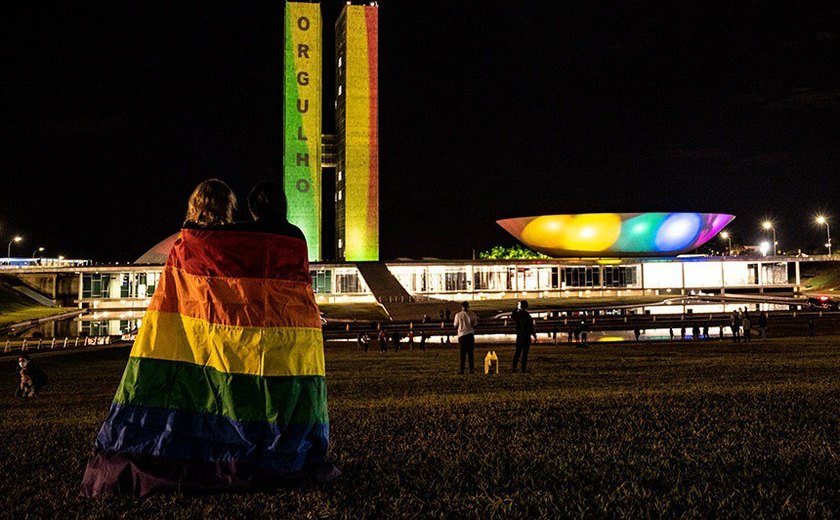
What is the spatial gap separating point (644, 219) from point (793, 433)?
199 ft

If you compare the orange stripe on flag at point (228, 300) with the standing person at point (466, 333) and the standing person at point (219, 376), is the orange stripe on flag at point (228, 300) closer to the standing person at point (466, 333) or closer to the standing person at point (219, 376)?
the standing person at point (219, 376)

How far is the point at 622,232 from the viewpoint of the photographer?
64750mm

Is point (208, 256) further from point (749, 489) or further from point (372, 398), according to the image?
point (372, 398)

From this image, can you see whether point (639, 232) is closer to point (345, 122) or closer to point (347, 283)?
point (347, 283)

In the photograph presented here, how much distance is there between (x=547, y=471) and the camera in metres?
4.75

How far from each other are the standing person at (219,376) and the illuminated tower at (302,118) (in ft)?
212

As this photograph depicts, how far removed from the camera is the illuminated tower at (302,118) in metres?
69.2

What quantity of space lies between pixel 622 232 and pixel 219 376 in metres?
63.1

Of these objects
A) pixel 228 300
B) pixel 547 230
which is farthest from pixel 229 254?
pixel 547 230

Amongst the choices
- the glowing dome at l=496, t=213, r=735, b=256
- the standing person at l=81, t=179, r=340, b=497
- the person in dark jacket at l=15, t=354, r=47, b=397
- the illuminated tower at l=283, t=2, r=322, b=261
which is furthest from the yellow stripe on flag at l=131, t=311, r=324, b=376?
the illuminated tower at l=283, t=2, r=322, b=261

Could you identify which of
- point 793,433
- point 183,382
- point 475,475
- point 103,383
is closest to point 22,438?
point 183,382

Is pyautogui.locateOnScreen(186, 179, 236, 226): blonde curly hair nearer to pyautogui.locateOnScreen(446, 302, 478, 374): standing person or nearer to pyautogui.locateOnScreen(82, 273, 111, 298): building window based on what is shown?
pyautogui.locateOnScreen(446, 302, 478, 374): standing person

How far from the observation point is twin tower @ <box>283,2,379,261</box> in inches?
2731

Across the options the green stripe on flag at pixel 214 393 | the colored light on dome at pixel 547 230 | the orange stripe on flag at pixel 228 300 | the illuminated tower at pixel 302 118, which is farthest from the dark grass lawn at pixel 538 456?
the illuminated tower at pixel 302 118
